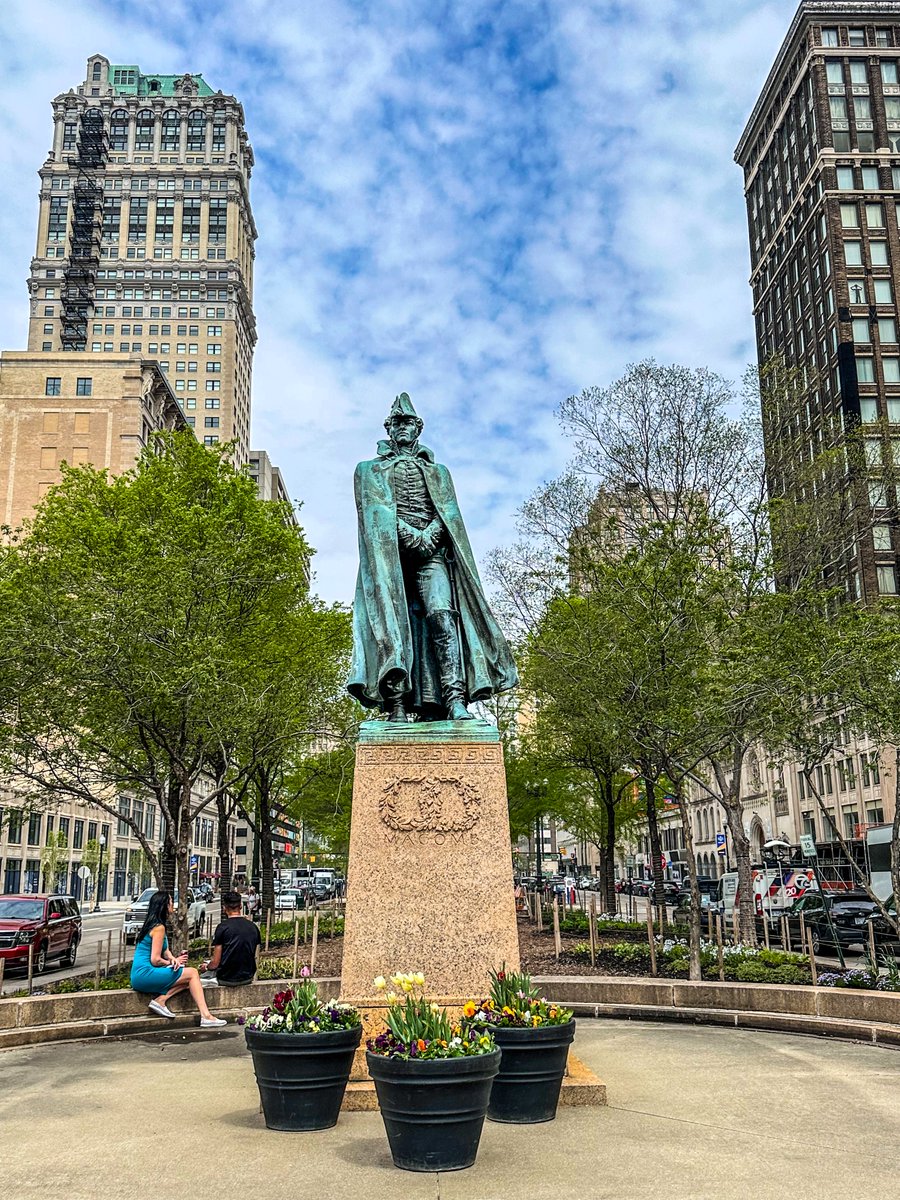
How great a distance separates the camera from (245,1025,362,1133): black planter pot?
6230 millimetres

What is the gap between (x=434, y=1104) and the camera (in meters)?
5.46

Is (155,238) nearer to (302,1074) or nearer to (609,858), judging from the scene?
(609,858)

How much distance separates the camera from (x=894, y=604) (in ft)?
79.4

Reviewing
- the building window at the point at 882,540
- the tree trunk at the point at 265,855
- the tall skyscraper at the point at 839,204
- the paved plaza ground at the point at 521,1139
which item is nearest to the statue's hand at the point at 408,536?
the paved plaza ground at the point at 521,1139

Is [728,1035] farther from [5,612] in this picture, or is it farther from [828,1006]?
[5,612]

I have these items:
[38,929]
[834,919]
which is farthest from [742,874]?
[38,929]

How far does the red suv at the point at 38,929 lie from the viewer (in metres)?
23.3

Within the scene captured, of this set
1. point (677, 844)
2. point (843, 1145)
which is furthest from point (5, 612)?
point (677, 844)

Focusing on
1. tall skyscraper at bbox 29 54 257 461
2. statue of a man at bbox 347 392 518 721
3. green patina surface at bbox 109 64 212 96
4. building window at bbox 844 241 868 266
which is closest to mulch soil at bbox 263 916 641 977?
statue of a man at bbox 347 392 518 721

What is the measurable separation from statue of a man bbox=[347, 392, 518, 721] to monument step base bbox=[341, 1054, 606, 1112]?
288 centimetres

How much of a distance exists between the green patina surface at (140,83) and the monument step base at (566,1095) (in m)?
188

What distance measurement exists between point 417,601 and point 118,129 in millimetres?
176844

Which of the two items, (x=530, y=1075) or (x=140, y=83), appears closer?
A: (x=530, y=1075)

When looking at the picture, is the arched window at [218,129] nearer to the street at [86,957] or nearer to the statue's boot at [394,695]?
the street at [86,957]
